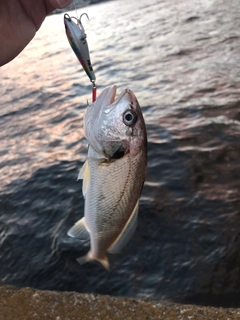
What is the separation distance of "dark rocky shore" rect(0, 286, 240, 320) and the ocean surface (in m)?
0.66

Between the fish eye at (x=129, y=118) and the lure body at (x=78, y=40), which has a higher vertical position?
the lure body at (x=78, y=40)

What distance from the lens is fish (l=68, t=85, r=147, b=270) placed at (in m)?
1.95

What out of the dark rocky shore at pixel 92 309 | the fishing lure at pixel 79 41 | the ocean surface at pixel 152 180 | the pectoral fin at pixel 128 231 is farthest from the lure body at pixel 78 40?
the ocean surface at pixel 152 180

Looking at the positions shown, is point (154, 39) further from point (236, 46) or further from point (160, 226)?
point (160, 226)

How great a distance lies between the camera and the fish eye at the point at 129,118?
1.94 metres

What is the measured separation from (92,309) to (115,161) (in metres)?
1.17

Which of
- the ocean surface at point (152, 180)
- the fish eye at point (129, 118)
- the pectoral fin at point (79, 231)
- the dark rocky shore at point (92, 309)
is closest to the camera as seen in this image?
the fish eye at point (129, 118)

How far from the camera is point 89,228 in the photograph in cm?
212

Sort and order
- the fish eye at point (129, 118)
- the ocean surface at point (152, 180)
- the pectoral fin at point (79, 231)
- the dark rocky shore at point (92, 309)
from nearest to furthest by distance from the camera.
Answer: the fish eye at point (129, 118), the pectoral fin at point (79, 231), the dark rocky shore at point (92, 309), the ocean surface at point (152, 180)

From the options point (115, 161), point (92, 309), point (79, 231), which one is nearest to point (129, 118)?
point (115, 161)

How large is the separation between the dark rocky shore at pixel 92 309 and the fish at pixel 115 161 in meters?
0.80

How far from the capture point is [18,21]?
8.81ft

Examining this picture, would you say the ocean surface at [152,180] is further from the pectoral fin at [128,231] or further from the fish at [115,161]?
the fish at [115,161]

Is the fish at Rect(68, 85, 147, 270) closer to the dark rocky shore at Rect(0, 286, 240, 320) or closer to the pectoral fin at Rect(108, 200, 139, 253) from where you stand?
the pectoral fin at Rect(108, 200, 139, 253)
